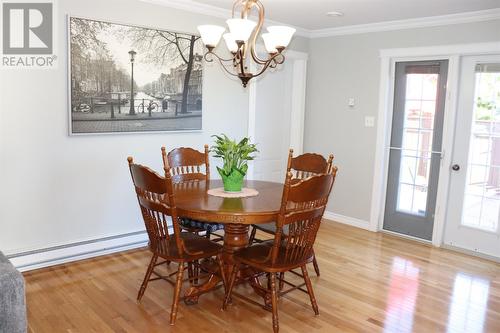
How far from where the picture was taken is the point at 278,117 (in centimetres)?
543

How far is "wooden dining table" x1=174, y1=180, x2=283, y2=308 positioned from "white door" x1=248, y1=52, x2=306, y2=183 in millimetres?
1901

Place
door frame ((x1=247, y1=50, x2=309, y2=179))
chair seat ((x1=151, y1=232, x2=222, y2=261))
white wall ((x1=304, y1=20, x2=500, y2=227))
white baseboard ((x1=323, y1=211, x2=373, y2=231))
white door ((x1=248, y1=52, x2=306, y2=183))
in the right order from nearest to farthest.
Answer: chair seat ((x1=151, y1=232, x2=222, y2=261)) → white wall ((x1=304, y1=20, x2=500, y2=227)) → white baseboard ((x1=323, y1=211, x2=373, y2=231)) → white door ((x1=248, y1=52, x2=306, y2=183)) → door frame ((x1=247, y1=50, x2=309, y2=179))

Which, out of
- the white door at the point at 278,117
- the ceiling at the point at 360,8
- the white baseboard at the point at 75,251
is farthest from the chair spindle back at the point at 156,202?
the white door at the point at 278,117

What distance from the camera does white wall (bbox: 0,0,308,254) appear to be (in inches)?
128

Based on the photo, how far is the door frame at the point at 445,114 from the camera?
4.22m

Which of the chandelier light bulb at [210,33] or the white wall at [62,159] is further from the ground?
the chandelier light bulb at [210,33]

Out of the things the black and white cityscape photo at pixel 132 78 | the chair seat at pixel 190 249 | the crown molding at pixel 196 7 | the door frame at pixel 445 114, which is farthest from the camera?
the door frame at pixel 445 114

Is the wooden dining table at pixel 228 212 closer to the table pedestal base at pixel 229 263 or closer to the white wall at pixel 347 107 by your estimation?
the table pedestal base at pixel 229 263

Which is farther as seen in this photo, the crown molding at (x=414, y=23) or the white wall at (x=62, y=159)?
the crown molding at (x=414, y=23)

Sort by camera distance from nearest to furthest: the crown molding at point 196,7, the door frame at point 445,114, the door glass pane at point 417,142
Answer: the crown molding at point 196,7
the door frame at point 445,114
the door glass pane at point 417,142

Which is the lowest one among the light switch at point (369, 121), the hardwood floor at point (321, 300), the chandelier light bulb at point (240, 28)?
the hardwood floor at point (321, 300)

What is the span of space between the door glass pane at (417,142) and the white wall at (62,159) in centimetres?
240

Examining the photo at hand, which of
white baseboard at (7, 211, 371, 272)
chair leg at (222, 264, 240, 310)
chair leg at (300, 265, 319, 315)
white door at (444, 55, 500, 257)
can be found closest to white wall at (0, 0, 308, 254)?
white baseboard at (7, 211, 371, 272)

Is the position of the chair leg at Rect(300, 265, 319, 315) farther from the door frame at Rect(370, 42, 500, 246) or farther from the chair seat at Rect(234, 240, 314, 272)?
the door frame at Rect(370, 42, 500, 246)
